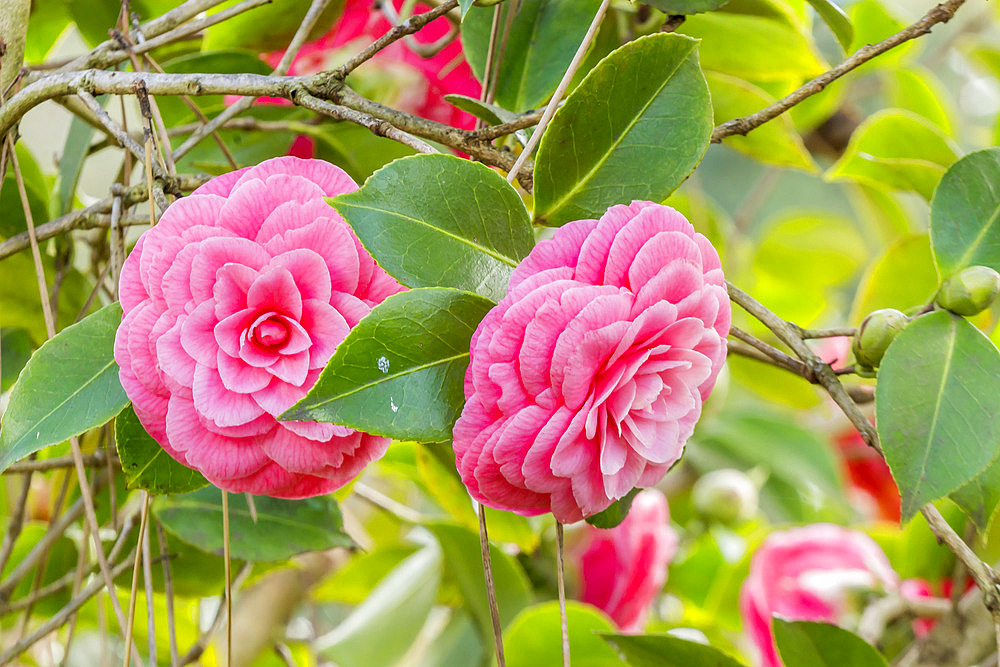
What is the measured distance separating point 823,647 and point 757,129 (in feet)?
1.12

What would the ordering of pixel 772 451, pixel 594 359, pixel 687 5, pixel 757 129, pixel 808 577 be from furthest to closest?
pixel 772 451
pixel 808 577
pixel 757 129
pixel 687 5
pixel 594 359

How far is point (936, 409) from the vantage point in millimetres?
331

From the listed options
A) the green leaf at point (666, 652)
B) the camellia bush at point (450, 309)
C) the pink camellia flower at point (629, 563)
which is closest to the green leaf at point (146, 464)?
the camellia bush at point (450, 309)

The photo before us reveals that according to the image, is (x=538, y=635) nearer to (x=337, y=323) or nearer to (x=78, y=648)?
(x=337, y=323)

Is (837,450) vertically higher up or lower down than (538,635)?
lower down

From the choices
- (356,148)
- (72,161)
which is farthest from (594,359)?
(72,161)

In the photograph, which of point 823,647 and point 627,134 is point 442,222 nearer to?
point 627,134

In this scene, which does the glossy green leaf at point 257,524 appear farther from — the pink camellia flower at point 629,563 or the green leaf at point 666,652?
the pink camellia flower at point 629,563

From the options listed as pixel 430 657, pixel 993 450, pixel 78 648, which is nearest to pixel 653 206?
pixel 993 450

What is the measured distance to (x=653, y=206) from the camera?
289mm

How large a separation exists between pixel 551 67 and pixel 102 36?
12.1 inches

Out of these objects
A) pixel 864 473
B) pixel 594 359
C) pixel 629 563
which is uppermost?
pixel 594 359

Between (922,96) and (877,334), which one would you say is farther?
(922,96)

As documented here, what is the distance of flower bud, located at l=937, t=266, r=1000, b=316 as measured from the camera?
0.36 metres
